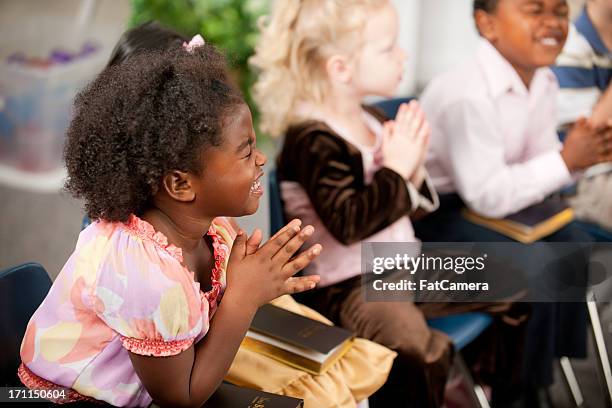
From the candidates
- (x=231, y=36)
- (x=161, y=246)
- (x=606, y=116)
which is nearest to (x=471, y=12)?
(x=606, y=116)

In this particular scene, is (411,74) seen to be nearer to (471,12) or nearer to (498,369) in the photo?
(471,12)

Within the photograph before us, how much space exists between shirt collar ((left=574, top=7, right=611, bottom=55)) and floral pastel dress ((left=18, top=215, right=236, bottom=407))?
827mm

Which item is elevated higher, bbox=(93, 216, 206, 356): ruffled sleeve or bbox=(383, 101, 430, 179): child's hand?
bbox=(93, 216, 206, 356): ruffled sleeve

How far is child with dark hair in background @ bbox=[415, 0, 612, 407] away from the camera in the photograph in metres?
1.32

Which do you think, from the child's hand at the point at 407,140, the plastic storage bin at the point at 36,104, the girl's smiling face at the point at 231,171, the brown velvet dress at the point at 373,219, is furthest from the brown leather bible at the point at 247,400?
the plastic storage bin at the point at 36,104

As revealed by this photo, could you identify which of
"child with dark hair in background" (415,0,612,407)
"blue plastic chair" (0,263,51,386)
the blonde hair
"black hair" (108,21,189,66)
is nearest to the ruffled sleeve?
"blue plastic chair" (0,263,51,386)

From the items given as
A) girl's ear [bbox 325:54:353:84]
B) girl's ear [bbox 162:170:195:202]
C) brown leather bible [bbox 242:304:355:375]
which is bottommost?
brown leather bible [bbox 242:304:355:375]

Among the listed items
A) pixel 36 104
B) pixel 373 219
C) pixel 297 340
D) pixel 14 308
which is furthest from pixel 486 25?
pixel 36 104

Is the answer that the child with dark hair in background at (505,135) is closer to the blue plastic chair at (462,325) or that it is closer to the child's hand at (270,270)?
the blue plastic chair at (462,325)

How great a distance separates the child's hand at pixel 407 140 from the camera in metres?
1.30

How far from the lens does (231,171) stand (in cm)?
83

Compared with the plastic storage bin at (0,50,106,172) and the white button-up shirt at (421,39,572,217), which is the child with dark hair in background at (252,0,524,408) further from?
the plastic storage bin at (0,50,106,172)

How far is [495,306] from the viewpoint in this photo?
4.52 ft

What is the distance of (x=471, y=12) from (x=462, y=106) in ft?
0.57
